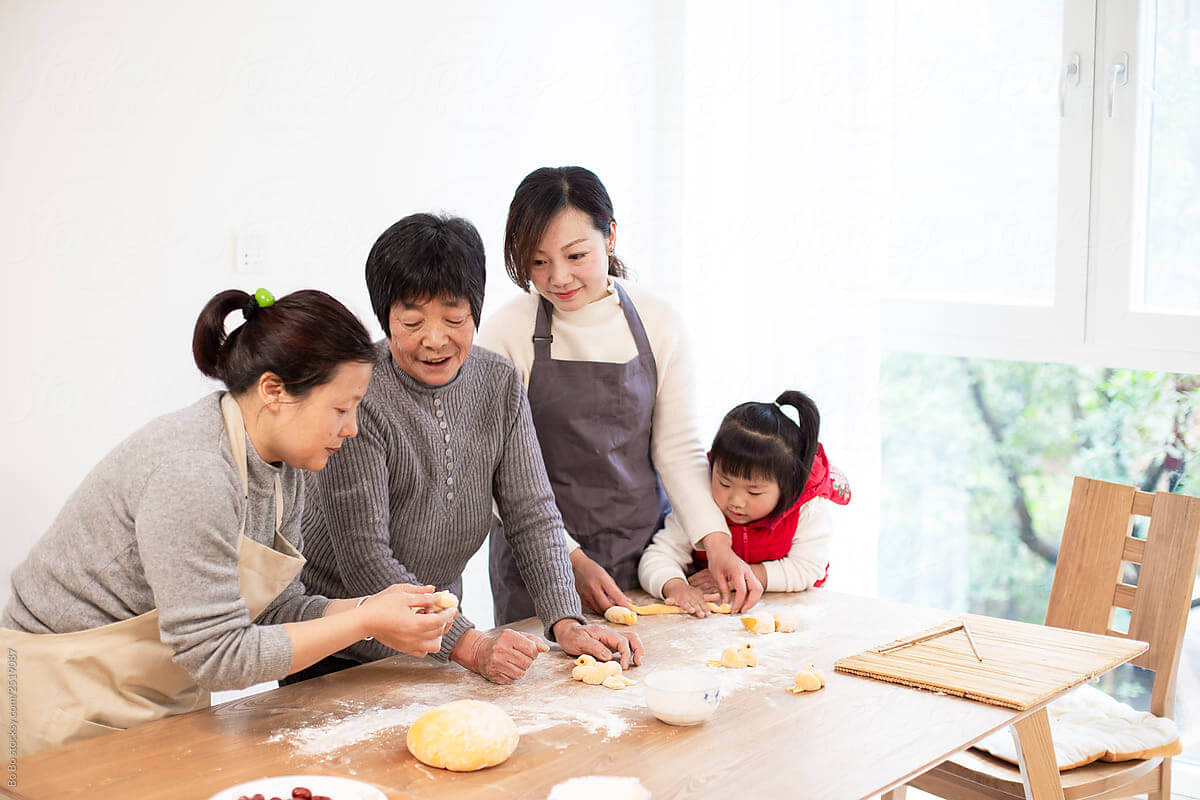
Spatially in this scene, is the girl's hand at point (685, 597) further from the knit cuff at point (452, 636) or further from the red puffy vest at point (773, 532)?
the knit cuff at point (452, 636)

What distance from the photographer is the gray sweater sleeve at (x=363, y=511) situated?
5.41ft

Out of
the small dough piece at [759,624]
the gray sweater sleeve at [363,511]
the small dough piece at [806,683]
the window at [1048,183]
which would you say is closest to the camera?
the small dough piece at [806,683]

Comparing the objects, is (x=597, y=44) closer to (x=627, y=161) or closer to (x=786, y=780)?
(x=627, y=161)

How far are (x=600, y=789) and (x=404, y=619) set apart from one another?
0.35 metres

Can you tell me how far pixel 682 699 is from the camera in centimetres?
139

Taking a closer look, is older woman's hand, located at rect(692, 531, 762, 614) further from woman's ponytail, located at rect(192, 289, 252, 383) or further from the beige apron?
woman's ponytail, located at rect(192, 289, 252, 383)

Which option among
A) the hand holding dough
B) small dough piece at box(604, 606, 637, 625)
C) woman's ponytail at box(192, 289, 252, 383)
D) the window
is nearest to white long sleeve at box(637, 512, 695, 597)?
small dough piece at box(604, 606, 637, 625)

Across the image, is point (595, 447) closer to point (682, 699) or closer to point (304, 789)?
point (682, 699)

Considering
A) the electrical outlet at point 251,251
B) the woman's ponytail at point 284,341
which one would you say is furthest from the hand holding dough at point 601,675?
the electrical outlet at point 251,251

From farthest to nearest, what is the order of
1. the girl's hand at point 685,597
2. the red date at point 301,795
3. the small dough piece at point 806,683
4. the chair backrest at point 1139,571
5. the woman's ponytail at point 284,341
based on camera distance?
the chair backrest at point 1139,571 → the girl's hand at point 685,597 → the small dough piece at point 806,683 → the woman's ponytail at point 284,341 → the red date at point 301,795

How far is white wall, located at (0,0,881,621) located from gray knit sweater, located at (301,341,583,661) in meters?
0.80

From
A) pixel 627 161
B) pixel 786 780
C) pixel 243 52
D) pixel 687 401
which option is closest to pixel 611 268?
pixel 687 401

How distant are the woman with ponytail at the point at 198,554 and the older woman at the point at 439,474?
143mm

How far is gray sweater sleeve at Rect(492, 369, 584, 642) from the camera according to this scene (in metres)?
1.82
